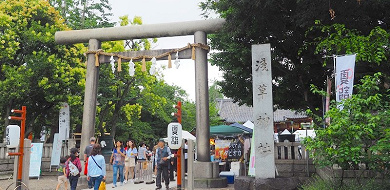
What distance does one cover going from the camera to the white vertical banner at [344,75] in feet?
30.0

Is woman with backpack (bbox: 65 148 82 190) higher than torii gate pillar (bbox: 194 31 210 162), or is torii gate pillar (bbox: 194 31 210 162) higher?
torii gate pillar (bbox: 194 31 210 162)

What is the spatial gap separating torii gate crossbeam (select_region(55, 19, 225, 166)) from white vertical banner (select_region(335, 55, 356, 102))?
4976mm

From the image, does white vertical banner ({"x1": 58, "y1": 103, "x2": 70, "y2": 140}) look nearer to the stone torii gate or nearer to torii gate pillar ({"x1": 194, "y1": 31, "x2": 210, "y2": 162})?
the stone torii gate

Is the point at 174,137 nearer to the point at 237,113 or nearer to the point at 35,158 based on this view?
the point at 35,158

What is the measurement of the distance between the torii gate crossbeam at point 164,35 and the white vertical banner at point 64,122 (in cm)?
413

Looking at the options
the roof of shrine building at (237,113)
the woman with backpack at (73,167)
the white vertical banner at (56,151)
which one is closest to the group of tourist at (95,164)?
the woman with backpack at (73,167)

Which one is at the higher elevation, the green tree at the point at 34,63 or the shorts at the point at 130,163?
the green tree at the point at 34,63

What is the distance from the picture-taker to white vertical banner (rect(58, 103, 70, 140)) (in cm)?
1755

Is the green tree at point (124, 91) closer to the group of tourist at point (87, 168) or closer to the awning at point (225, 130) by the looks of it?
the awning at point (225, 130)

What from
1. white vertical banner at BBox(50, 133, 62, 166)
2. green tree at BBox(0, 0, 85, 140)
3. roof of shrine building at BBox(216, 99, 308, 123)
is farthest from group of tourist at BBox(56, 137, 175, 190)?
roof of shrine building at BBox(216, 99, 308, 123)

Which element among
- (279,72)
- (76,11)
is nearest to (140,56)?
(279,72)

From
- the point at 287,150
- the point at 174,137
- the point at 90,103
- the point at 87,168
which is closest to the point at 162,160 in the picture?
the point at 174,137

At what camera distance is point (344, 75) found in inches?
368

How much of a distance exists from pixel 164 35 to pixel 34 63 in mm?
7172
